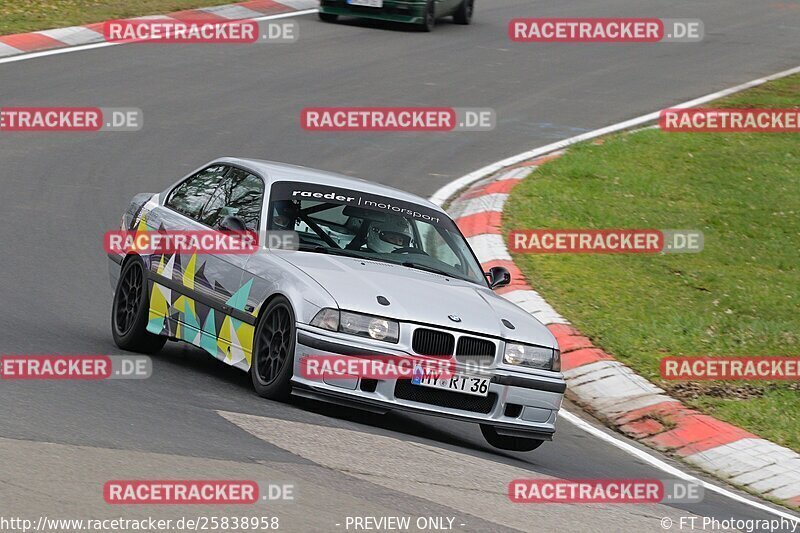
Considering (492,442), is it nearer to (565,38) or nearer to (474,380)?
(474,380)

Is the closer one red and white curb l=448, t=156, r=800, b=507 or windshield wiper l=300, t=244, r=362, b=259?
windshield wiper l=300, t=244, r=362, b=259

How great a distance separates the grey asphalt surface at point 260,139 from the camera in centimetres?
781

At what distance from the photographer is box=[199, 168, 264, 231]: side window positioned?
916 cm

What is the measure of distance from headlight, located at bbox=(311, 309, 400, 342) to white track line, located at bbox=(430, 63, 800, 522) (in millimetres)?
2079

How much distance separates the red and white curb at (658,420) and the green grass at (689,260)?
0.17 meters

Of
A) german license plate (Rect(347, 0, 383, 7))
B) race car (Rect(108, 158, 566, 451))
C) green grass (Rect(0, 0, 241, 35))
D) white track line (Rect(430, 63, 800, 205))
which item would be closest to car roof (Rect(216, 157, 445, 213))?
race car (Rect(108, 158, 566, 451))

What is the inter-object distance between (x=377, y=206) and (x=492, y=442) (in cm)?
170

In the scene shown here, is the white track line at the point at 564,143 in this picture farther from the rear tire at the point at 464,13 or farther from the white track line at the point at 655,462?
the rear tire at the point at 464,13

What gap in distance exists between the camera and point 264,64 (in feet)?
68.6

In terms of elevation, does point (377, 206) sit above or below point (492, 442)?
above

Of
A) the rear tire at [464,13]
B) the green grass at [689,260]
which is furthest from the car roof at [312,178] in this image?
the rear tire at [464,13]

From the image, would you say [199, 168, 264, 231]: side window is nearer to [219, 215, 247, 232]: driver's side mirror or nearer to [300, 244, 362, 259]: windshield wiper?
[219, 215, 247, 232]: driver's side mirror

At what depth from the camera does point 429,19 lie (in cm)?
2483

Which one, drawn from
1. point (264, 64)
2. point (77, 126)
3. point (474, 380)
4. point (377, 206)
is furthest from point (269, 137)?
point (474, 380)
